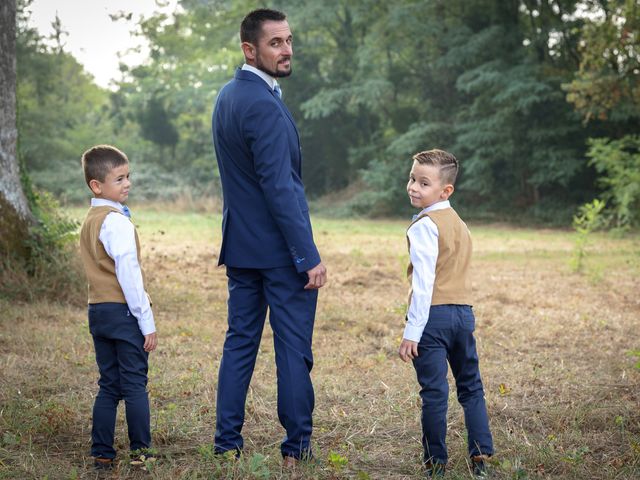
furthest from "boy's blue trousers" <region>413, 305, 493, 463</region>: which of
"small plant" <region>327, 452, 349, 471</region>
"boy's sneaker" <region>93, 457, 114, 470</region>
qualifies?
"boy's sneaker" <region>93, 457, 114, 470</region>

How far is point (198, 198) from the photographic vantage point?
27984 millimetres

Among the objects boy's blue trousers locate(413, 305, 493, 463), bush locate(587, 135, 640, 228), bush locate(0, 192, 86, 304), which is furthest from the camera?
bush locate(587, 135, 640, 228)

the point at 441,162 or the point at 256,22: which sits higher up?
the point at 256,22

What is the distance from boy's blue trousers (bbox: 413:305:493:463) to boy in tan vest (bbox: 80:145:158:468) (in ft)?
4.28

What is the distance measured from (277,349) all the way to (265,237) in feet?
1.76

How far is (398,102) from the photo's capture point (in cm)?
2981

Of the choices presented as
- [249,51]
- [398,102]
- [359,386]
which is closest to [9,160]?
[359,386]

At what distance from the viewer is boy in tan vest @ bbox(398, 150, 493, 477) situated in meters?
3.48

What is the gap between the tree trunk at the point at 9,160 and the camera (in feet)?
26.0

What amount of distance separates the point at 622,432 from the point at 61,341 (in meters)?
Result: 4.33

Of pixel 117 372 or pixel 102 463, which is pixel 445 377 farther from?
pixel 102 463

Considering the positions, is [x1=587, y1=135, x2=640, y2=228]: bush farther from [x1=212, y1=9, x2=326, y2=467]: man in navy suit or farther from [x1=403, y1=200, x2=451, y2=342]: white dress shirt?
[x1=212, y1=9, x2=326, y2=467]: man in navy suit

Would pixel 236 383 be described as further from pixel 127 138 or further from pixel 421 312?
pixel 127 138

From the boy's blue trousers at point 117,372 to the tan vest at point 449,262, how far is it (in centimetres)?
136
